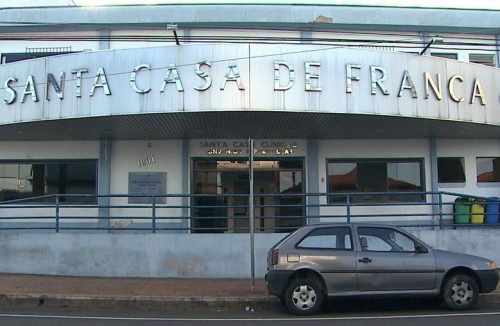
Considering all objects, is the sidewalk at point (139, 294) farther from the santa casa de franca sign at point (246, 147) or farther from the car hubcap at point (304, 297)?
the santa casa de franca sign at point (246, 147)

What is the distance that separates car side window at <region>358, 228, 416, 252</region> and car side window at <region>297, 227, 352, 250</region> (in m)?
0.25

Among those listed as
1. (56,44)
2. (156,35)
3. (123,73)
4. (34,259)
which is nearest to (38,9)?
(56,44)

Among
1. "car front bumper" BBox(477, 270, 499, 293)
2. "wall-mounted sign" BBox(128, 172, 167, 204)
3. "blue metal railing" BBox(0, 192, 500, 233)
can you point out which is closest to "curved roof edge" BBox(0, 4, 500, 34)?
"wall-mounted sign" BBox(128, 172, 167, 204)

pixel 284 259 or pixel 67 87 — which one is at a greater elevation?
pixel 67 87

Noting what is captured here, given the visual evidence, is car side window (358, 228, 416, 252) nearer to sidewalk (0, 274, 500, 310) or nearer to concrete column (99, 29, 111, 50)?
sidewalk (0, 274, 500, 310)

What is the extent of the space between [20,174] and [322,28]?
1071 cm

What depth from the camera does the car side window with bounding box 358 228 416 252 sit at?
31.5ft

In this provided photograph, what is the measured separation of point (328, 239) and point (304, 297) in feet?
3.69

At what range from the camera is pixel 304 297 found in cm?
935

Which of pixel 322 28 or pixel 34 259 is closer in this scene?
pixel 34 259

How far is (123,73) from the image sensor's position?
13031 millimetres

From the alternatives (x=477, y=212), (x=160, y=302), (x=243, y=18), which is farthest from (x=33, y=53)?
(x=477, y=212)

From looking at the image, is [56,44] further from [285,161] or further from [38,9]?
[285,161]

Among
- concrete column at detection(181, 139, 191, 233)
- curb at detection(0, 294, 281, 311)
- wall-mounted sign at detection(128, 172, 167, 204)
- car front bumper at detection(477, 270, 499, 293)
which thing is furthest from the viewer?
wall-mounted sign at detection(128, 172, 167, 204)
